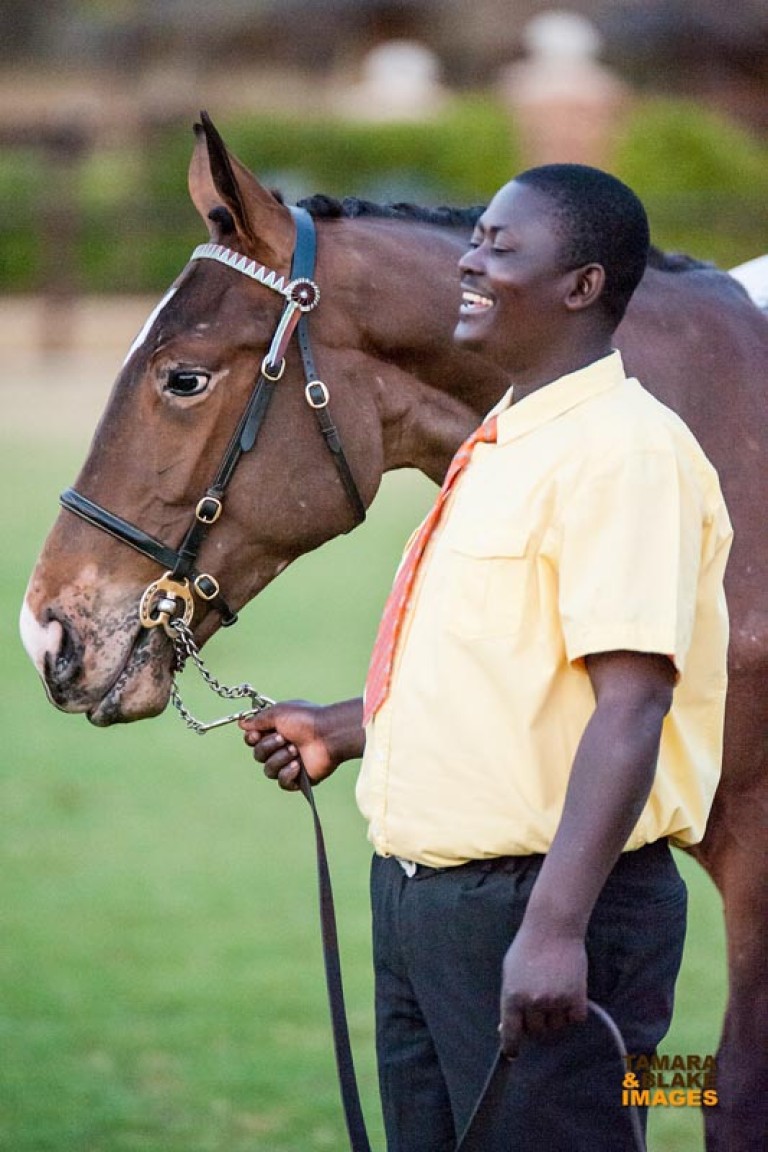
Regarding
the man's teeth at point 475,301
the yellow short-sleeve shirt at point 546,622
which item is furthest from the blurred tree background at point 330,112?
the yellow short-sleeve shirt at point 546,622

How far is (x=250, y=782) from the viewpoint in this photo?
8734mm

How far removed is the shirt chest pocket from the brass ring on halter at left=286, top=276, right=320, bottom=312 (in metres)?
0.98

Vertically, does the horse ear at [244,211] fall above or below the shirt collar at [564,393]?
above

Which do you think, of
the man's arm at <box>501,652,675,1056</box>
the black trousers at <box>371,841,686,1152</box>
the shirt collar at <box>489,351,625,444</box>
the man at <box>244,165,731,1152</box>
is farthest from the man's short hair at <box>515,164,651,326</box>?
the black trousers at <box>371,841,686,1152</box>

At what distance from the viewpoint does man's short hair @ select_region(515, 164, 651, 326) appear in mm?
2791

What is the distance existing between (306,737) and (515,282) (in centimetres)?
104

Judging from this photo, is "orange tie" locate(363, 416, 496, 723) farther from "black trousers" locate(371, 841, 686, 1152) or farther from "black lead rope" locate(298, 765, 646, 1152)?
"black lead rope" locate(298, 765, 646, 1152)

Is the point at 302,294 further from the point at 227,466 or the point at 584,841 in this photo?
the point at 584,841

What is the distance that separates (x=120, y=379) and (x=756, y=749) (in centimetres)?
147

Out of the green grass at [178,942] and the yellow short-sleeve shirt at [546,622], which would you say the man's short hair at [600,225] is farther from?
the green grass at [178,942]

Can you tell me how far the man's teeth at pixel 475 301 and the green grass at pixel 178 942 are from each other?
267 centimetres

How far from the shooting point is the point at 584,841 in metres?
2.56

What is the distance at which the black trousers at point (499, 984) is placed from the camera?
109 inches

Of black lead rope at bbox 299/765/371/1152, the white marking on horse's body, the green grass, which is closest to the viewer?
black lead rope at bbox 299/765/371/1152
